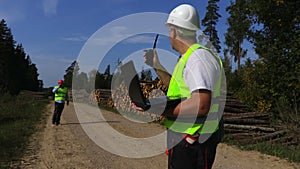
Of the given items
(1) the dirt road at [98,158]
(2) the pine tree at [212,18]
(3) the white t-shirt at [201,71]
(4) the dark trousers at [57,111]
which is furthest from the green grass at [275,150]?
(2) the pine tree at [212,18]

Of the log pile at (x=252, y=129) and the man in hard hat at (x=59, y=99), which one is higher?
the man in hard hat at (x=59, y=99)

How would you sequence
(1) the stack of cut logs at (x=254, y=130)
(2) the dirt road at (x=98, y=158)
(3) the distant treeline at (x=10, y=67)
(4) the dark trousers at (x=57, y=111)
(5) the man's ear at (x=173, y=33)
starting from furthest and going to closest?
(3) the distant treeline at (x=10, y=67) < (4) the dark trousers at (x=57, y=111) < (1) the stack of cut logs at (x=254, y=130) < (2) the dirt road at (x=98, y=158) < (5) the man's ear at (x=173, y=33)

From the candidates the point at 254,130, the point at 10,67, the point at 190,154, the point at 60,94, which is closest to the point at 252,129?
the point at 254,130

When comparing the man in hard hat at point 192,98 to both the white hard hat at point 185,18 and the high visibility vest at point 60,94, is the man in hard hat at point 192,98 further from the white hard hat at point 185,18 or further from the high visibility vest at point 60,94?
the high visibility vest at point 60,94

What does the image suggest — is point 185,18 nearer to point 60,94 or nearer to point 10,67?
point 60,94

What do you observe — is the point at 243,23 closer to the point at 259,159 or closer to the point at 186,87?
the point at 259,159

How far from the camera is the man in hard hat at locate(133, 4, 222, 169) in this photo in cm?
182

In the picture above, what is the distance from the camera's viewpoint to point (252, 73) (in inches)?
561

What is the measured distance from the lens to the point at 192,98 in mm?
1808

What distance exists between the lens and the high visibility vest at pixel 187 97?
1939 millimetres

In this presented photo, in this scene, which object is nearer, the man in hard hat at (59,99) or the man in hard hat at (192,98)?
the man in hard hat at (192,98)

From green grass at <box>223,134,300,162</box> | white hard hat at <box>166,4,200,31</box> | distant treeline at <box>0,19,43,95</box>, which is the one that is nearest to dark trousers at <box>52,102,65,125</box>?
green grass at <box>223,134,300,162</box>

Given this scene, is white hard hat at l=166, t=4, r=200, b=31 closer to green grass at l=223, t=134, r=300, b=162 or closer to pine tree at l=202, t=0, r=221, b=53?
green grass at l=223, t=134, r=300, b=162

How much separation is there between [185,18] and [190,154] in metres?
0.96
